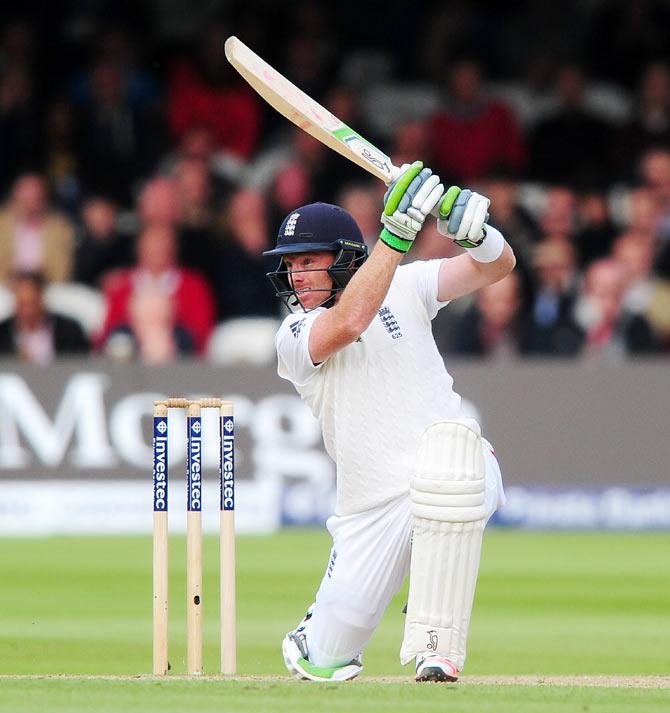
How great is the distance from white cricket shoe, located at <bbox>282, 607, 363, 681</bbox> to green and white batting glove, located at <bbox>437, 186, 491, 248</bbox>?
119 cm

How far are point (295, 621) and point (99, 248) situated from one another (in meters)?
4.52

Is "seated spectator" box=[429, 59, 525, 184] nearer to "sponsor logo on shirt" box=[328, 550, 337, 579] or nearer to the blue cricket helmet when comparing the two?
the blue cricket helmet

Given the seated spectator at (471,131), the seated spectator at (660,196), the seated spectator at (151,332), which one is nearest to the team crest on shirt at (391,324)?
the seated spectator at (151,332)

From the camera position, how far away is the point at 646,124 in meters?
12.0

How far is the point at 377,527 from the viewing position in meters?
4.68

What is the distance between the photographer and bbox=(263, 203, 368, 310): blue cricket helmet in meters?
4.71

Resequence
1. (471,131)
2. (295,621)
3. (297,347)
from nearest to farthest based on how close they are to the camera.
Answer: (297,347) < (295,621) < (471,131)

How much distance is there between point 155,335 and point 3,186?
1945mm

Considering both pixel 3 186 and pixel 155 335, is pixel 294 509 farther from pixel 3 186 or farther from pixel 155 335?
pixel 3 186

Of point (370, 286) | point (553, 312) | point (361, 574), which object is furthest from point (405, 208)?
point (553, 312)

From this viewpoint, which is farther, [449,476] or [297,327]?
[297,327]

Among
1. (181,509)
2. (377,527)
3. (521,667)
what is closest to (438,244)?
(181,509)

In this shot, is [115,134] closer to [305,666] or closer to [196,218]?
[196,218]

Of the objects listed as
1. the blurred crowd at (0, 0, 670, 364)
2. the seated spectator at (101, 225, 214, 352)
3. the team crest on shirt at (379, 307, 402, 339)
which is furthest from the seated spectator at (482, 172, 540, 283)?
the team crest on shirt at (379, 307, 402, 339)
